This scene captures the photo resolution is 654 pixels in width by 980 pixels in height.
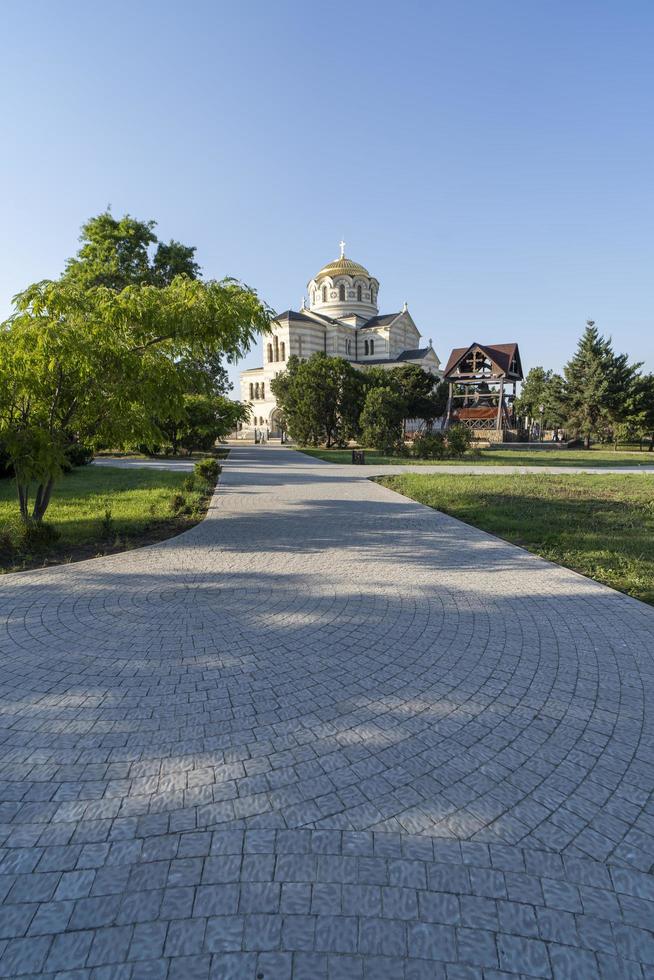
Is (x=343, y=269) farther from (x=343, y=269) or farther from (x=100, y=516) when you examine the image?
(x=100, y=516)

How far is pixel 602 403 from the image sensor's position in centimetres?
4094

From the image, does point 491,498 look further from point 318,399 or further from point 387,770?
point 318,399

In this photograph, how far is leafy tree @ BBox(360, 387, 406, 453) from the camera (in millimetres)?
29703

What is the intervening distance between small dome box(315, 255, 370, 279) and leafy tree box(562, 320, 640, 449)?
26872 mm

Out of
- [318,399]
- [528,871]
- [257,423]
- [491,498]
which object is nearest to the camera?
[528,871]

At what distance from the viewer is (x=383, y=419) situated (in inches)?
1170

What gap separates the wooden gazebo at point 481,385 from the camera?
4397 centimetres

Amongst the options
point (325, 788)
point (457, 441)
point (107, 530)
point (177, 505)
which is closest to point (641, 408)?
point (457, 441)

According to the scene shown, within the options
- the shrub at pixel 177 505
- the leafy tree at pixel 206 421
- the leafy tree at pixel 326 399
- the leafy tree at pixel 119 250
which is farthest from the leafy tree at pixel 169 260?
the shrub at pixel 177 505

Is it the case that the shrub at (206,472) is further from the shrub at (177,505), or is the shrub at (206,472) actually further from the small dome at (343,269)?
the small dome at (343,269)

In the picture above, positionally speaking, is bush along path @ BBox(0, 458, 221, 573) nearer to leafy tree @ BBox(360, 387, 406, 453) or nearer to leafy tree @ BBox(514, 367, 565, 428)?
leafy tree @ BBox(360, 387, 406, 453)

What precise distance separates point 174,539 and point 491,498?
8205 millimetres

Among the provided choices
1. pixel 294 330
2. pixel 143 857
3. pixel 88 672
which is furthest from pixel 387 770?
pixel 294 330

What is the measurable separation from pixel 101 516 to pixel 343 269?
55402 millimetres
